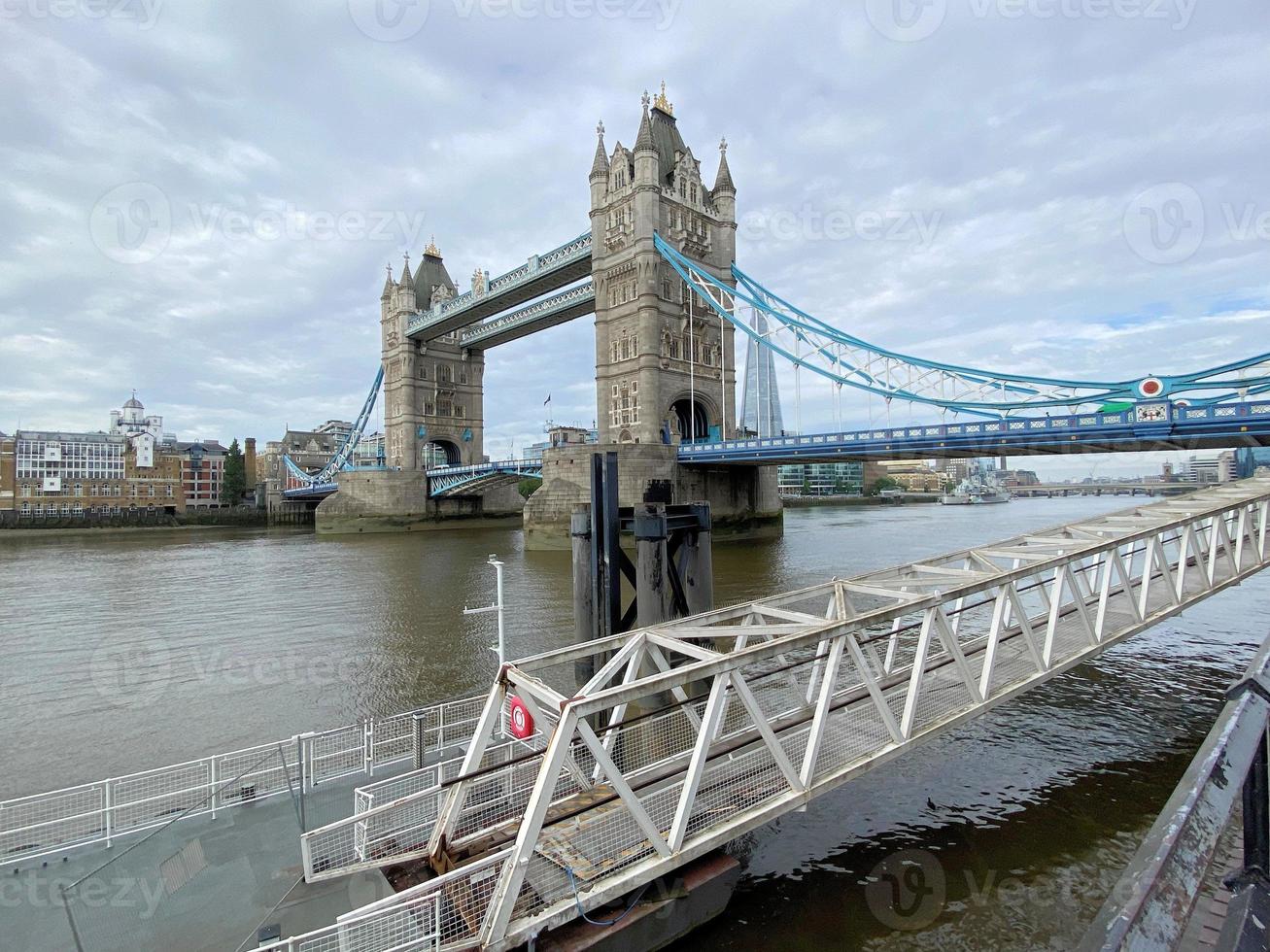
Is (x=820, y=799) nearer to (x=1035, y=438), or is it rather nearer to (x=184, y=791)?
(x=184, y=791)

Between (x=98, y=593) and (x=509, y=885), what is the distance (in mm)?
29400

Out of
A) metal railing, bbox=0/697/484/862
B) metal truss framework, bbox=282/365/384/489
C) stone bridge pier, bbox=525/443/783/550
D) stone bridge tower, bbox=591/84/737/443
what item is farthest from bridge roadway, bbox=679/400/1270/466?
metal truss framework, bbox=282/365/384/489

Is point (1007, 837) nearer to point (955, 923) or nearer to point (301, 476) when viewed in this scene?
point (955, 923)

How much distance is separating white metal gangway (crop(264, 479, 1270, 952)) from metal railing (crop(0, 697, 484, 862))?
3.48 feet

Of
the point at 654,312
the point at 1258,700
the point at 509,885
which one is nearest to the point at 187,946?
the point at 509,885

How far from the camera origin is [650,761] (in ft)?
25.6

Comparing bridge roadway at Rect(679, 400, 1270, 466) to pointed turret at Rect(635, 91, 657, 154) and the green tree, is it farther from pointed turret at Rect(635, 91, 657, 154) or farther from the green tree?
the green tree

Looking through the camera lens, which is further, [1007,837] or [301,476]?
[301,476]

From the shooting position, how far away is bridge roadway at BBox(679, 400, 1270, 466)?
2662 cm

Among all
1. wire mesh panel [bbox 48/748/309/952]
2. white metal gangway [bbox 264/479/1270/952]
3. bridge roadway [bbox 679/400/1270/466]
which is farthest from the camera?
bridge roadway [bbox 679/400/1270/466]

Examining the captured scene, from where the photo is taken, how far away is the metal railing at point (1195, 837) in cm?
127

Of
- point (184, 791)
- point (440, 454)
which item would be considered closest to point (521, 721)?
point (184, 791)

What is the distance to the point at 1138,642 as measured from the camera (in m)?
14.6

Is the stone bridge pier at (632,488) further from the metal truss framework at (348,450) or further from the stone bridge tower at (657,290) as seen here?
the metal truss framework at (348,450)
